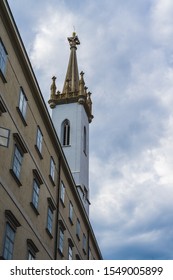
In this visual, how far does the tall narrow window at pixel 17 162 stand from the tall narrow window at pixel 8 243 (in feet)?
9.13

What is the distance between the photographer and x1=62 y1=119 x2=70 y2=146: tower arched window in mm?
57812

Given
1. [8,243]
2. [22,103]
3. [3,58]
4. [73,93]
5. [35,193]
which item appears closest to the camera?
[8,243]

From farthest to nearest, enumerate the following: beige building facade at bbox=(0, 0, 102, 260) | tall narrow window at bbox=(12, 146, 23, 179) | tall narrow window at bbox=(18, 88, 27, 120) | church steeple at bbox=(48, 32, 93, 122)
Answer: church steeple at bbox=(48, 32, 93, 122)
tall narrow window at bbox=(18, 88, 27, 120)
tall narrow window at bbox=(12, 146, 23, 179)
beige building facade at bbox=(0, 0, 102, 260)

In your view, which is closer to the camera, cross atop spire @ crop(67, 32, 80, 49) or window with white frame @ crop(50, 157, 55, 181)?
window with white frame @ crop(50, 157, 55, 181)

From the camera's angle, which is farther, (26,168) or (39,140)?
(39,140)

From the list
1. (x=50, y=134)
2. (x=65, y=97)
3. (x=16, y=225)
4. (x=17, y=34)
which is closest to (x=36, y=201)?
(x=16, y=225)

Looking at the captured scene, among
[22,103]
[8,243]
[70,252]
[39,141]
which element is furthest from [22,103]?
[70,252]

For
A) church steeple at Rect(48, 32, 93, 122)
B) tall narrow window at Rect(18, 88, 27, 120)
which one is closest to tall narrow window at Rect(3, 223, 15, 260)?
tall narrow window at Rect(18, 88, 27, 120)

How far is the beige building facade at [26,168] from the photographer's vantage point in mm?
22016

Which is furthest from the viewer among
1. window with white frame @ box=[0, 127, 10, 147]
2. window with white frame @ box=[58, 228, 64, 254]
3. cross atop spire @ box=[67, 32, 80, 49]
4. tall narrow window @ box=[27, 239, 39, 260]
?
cross atop spire @ box=[67, 32, 80, 49]

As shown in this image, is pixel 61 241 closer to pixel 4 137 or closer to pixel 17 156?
pixel 17 156

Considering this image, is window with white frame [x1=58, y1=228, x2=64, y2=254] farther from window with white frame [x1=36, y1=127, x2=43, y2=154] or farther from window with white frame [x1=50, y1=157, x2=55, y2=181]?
window with white frame [x1=36, y1=127, x2=43, y2=154]

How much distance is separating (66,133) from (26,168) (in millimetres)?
33647

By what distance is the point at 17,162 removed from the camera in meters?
23.8
